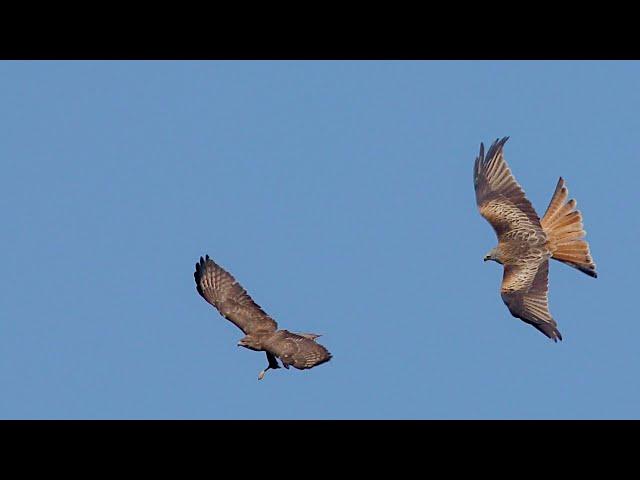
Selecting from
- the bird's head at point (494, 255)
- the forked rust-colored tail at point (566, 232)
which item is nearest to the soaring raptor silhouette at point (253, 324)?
the bird's head at point (494, 255)

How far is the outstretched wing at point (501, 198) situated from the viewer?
19500 millimetres

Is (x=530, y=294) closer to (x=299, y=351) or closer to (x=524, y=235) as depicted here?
(x=524, y=235)

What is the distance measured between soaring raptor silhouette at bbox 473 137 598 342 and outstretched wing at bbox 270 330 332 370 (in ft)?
8.81

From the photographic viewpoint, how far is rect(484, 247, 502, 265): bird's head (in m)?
19.4

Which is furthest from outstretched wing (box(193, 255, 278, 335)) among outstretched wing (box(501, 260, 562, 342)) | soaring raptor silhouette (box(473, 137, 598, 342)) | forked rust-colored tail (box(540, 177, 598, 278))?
forked rust-colored tail (box(540, 177, 598, 278))

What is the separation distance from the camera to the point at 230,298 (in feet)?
62.2

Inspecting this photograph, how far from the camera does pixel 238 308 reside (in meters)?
18.9

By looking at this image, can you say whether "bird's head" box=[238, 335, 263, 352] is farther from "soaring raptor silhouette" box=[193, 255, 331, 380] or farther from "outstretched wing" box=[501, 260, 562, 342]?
"outstretched wing" box=[501, 260, 562, 342]

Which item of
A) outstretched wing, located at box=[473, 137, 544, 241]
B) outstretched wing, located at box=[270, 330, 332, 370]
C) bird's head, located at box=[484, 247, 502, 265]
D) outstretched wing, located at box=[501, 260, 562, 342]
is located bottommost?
outstretched wing, located at box=[270, 330, 332, 370]

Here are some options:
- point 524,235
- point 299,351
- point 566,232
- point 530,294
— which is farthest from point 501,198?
point 299,351
